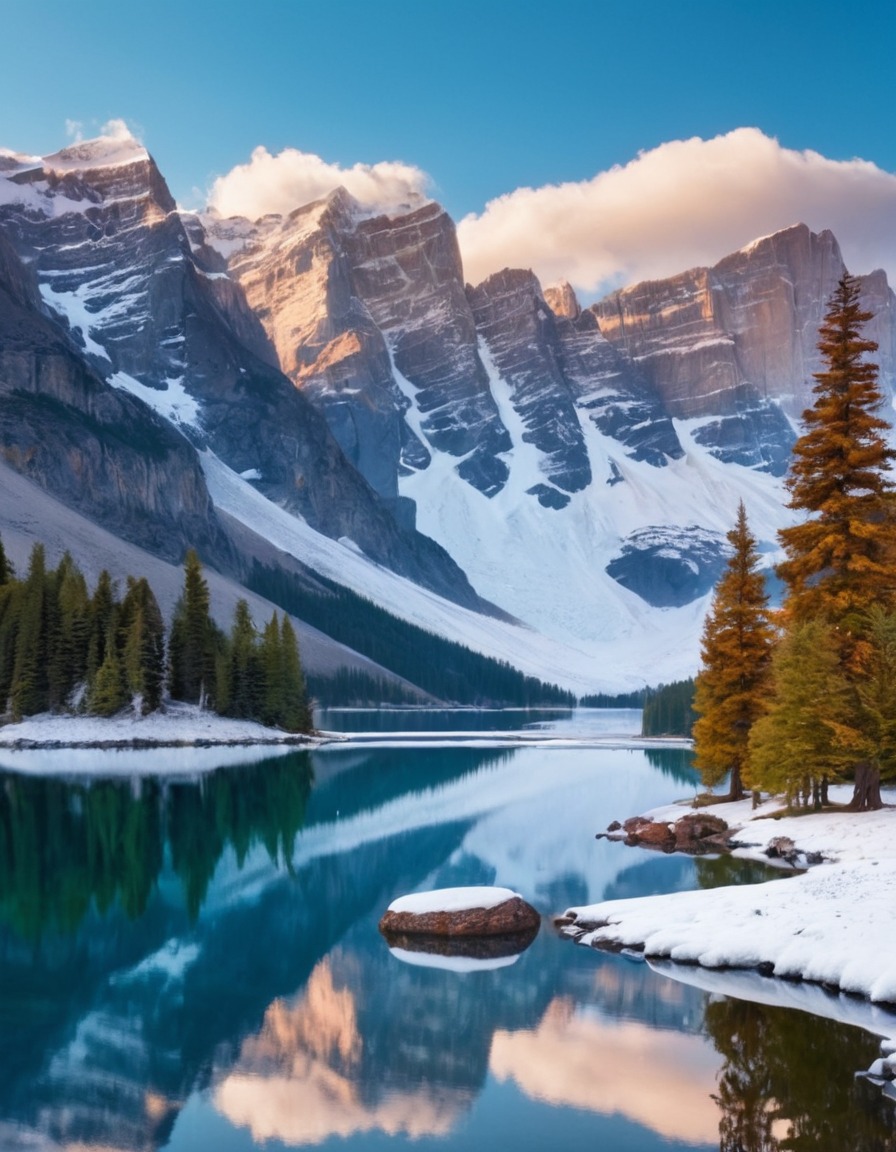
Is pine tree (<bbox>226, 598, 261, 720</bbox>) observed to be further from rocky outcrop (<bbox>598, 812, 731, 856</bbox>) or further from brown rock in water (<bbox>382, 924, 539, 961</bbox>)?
brown rock in water (<bbox>382, 924, 539, 961</bbox>)

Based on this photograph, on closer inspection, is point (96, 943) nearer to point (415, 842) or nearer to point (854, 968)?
point (854, 968)

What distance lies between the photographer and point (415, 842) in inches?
1828

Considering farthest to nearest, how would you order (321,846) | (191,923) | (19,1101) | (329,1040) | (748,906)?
1. (321,846)
2. (191,923)
3. (748,906)
4. (329,1040)
5. (19,1101)

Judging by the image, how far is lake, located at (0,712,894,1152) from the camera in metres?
16.6

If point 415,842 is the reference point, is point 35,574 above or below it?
above

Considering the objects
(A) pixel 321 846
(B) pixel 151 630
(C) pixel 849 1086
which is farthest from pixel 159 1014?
(B) pixel 151 630

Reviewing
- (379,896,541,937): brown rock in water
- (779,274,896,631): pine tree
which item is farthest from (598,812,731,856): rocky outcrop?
(379,896,541,937): brown rock in water

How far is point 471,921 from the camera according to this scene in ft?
91.2

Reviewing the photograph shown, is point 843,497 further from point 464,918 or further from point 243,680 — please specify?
point 243,680

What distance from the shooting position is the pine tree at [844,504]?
40.6 m

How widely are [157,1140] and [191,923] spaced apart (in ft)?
48.4

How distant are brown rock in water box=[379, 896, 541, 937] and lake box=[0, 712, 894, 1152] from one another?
56 centimetres

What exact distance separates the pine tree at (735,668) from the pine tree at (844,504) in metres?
8.49

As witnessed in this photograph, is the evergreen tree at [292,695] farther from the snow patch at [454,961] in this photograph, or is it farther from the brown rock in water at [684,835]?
the snow patch at [454,961]
